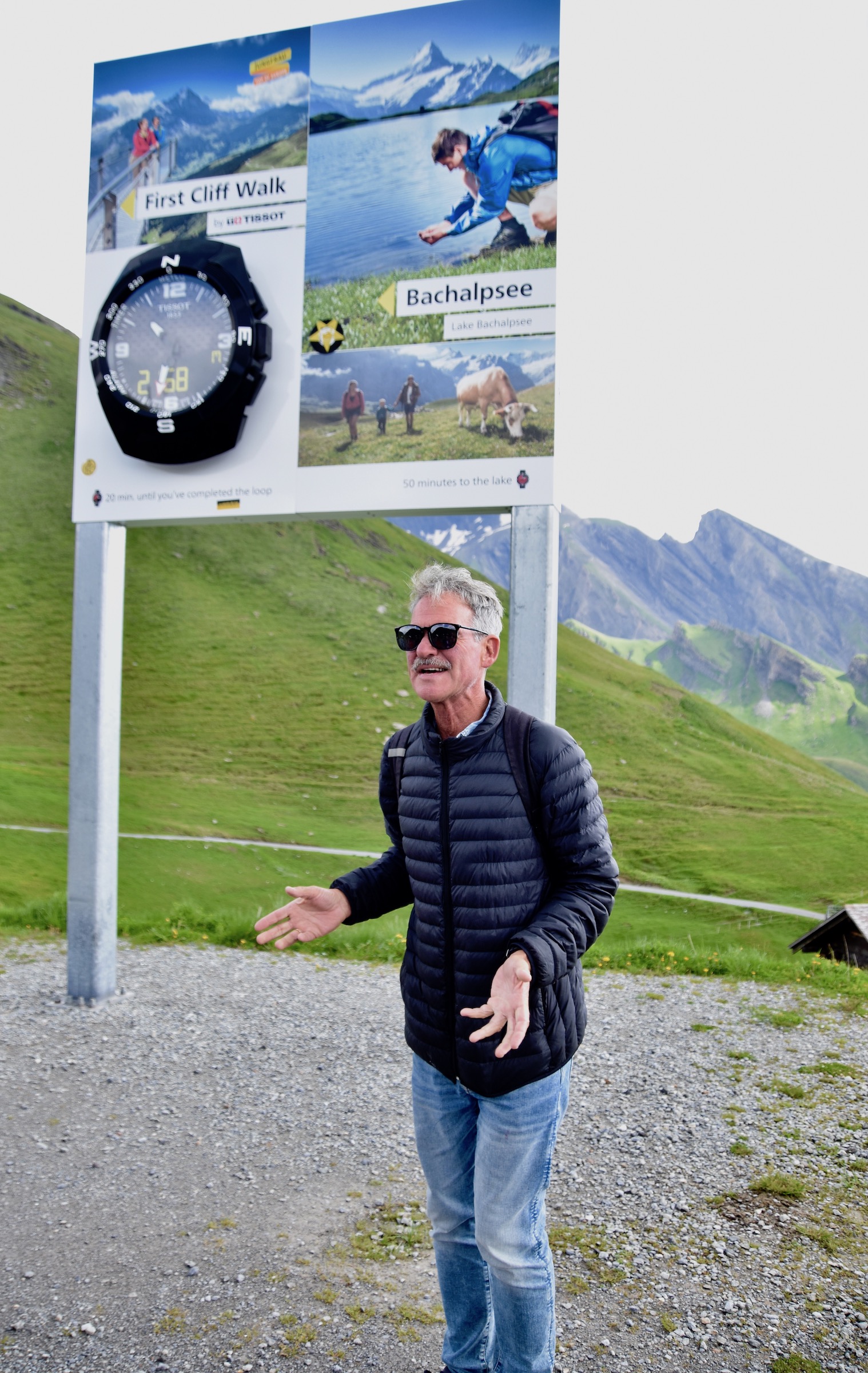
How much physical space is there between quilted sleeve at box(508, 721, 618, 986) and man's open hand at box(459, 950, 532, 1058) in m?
0.11

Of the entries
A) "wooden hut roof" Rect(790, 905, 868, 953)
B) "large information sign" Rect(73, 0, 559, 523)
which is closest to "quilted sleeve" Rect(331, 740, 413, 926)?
"large information sign" Rect(73, 0, 559, 523)

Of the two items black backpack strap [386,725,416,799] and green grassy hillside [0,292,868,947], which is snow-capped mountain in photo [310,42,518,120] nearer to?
black backpack strap [386,725,416,799]

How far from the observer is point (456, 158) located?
5.30 meters

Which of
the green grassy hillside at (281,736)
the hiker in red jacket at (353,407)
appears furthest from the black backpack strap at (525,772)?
the green grassy hillside at (281,736)

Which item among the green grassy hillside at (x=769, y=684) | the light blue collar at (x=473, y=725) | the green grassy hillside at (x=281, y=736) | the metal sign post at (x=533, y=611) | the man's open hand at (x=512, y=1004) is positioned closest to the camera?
the man's open hand at (x=512, y=1004)

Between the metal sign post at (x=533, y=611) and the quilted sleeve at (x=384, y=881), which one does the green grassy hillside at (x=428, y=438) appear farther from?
the quilted sleeve at (x=384, y=881)

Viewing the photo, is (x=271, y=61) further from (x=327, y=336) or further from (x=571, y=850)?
(x=571, y=850)

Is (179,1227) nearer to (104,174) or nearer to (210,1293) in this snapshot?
(210,1293)

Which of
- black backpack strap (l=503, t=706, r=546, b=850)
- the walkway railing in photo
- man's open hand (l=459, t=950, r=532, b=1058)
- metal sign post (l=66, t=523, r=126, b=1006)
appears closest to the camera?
man's open hand (l=459, t=950, r=532, b=1058)

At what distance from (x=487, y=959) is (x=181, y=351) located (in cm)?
481

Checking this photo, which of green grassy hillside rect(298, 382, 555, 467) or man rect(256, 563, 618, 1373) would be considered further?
green grassy hillside rect(298, 382, 555, 467)

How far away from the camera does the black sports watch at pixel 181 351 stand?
5.47 meters

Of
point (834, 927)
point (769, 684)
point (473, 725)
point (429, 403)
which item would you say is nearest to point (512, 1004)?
point (473, 725)

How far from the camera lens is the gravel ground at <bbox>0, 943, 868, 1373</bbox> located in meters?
2.75
